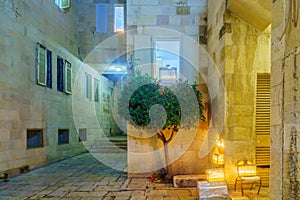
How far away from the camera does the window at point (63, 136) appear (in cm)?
739

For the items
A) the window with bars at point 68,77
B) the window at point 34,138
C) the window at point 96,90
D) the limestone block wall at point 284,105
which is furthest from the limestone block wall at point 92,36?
the limestone block wall at point 284,105

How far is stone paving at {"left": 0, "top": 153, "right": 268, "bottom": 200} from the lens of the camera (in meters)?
3.75

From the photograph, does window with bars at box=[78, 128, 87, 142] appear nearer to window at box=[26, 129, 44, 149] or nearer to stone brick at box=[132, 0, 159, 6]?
window at box=[26, 129, 44, 149]

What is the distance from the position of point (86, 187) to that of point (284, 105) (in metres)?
3.53

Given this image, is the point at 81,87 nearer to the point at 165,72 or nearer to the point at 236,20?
the point at 165,72

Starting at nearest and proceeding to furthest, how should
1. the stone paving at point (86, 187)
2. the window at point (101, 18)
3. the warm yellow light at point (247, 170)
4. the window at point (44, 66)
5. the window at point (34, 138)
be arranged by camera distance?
the warm yellow light at point (247, 170) < the stone paving at point (86, 187) < the window at point (34, 138) < the window at point (44, 66) < the window at point (101, 18)

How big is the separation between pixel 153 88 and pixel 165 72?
1.04 meters

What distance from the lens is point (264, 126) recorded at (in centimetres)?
388

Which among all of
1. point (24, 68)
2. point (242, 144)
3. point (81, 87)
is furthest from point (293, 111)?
point (81, 87)

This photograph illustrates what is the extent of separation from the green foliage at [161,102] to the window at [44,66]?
10.0 feet

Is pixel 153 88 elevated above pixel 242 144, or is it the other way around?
pixel 153 88

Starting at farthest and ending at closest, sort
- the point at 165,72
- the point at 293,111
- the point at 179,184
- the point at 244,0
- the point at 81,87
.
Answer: the point at 81,87
the point at 165,72
the point at 179,184
the point at 244,0
the point at 293,111

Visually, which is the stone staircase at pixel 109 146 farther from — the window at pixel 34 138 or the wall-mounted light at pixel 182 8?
the wall-mounted light at pixel 182 8

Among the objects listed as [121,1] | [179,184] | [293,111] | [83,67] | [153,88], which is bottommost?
[179,184]
